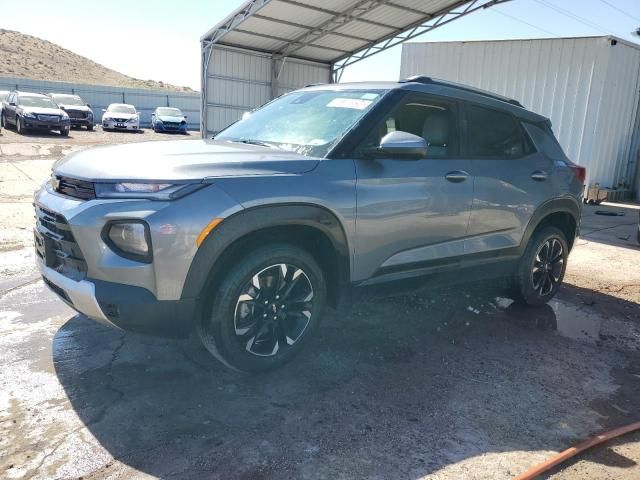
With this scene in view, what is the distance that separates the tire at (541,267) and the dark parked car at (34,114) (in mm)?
19363

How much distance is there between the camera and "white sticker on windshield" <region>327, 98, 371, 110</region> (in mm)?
3662

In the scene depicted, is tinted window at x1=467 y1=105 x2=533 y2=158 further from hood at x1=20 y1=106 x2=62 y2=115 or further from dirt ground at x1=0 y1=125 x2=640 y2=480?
hood at x1=20 y1=106 x2=62 y2=115

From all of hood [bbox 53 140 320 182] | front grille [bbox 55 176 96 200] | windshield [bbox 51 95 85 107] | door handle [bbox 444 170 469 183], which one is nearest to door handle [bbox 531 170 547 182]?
door handle [bbox 444 170 469 183]

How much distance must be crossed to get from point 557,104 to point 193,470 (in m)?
13.2

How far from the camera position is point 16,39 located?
70.8m

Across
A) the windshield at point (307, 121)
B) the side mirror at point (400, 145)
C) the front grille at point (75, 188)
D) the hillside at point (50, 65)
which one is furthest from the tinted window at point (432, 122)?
the hillside at point (50, 65)

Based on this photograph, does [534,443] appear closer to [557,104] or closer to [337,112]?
[337,112]

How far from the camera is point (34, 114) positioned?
19.2 m

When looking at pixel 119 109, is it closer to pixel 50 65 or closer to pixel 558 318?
pixel 558 318

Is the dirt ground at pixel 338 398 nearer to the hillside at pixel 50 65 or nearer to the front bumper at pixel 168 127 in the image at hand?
the front bumper at pixel 168 127

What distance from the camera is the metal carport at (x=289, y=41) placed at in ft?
44.0

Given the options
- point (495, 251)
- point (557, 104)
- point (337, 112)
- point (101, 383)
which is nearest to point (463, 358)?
point (495, 251)

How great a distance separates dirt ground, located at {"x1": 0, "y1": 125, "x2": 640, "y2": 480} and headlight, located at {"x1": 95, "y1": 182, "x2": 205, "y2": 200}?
1.17 m

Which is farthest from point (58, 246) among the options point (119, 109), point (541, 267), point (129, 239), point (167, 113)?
point (167, 113)
